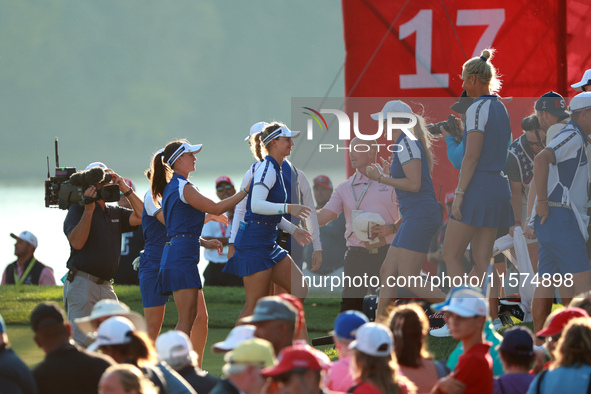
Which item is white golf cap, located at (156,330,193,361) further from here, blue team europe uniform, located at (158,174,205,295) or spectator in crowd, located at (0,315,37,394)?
blue team europe uniform, located at (158,174,205,295)


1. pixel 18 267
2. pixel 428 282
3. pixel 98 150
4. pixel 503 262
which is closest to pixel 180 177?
pixel 428 282

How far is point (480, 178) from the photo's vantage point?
8156 mm

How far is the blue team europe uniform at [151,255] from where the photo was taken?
8164 mm

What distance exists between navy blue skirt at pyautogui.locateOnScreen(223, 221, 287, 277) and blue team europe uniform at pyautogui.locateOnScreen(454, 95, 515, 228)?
1357 millimetres

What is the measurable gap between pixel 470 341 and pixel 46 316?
6.67ft

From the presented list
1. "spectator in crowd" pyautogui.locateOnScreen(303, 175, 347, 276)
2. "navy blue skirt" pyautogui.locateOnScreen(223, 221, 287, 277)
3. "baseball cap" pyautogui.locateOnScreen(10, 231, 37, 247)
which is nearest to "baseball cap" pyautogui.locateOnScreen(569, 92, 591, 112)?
"navy blue skirt" pyautogui.locateOnScreen(223, 221, 287, 277)

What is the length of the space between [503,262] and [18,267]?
615cm

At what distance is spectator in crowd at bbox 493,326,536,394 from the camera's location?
17.5ft

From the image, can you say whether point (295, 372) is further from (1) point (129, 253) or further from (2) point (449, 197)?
(1) point (129, 253)

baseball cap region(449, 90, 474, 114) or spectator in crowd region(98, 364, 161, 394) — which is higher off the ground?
baseball cap region(449, 90, 474, 114)

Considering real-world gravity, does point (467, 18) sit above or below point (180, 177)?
above

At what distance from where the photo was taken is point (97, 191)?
27.2ft

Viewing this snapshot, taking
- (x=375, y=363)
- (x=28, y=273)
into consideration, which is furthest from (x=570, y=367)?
(x=28, y=273)

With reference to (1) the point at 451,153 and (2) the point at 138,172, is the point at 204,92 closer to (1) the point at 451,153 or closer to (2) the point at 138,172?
(2) the point at 138,172
